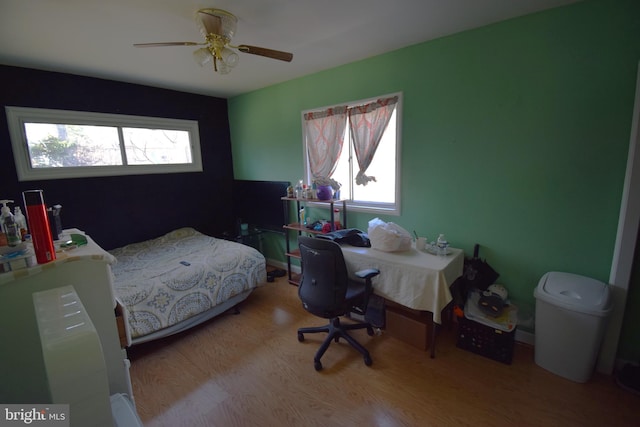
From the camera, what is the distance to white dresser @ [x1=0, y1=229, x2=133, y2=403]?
97 centimetres

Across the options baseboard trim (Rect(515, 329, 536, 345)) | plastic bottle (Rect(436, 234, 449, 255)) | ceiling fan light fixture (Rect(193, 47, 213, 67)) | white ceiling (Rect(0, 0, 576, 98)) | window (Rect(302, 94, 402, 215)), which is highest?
white ceiling (Rect(0, 0, 576, 98))

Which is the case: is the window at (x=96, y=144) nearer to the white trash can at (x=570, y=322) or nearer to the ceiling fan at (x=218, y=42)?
the ceiling fan at (x=218, y=42)

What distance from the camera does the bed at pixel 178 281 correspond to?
2230mm

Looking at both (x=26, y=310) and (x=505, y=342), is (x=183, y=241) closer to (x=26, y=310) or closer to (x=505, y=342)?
(x=26, y=310)

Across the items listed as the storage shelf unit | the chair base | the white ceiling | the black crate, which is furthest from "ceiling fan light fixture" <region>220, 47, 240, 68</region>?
the black crate

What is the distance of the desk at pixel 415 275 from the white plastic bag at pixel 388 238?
5 centimetres

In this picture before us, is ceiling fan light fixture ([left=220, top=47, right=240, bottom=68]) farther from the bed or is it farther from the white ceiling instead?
the bed

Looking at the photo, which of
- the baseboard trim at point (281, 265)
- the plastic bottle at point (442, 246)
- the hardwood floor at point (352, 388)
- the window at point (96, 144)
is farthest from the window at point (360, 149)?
the window at point (96, 144)

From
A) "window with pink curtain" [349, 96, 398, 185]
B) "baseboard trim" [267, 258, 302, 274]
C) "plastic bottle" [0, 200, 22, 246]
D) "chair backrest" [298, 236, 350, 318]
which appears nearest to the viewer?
"plastic bottle" [0, 200, 22, 246]

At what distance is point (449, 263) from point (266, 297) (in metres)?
2.04

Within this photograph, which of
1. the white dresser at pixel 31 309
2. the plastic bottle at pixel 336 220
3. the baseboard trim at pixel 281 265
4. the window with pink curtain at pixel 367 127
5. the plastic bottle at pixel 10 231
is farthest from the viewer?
the baseboard trim at pixel 281 265

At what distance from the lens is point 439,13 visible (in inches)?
75.0

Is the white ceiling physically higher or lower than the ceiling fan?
higher

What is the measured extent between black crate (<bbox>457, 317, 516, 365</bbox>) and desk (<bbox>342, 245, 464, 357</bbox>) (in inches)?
11.2
